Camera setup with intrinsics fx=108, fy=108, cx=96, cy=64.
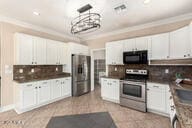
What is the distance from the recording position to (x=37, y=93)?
11.6 feet

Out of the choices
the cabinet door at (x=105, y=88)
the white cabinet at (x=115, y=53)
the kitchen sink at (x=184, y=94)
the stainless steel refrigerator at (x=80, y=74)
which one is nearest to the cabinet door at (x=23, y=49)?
the stainless steel refrigerator at (x=80, y=74)

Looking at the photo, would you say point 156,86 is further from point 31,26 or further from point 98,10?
point 31,26

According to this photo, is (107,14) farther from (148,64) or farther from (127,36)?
(148,64)

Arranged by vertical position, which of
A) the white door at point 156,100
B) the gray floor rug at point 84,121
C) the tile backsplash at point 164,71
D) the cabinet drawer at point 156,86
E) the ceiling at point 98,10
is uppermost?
the ceiling at point 98,10

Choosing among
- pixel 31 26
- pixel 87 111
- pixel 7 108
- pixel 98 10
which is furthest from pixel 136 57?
pixel 7 108

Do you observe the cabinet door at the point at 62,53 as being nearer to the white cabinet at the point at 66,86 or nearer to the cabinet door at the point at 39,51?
the cabinet door at the point at 39,51

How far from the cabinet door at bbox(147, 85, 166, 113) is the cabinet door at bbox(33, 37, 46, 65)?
12.4ft

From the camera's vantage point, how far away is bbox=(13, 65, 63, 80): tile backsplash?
11.9ft

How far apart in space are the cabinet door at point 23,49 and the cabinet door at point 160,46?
405 centimetres

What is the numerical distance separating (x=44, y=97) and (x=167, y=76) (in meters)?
4.18

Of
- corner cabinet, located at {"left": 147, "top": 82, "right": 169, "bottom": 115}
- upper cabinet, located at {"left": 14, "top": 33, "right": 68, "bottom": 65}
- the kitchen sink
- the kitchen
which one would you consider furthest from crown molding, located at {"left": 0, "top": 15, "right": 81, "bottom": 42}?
the kitchen sink

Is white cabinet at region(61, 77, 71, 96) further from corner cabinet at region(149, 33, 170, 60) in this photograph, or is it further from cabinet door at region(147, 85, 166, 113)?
corner cabinet at region(149, 33, 170, 60)

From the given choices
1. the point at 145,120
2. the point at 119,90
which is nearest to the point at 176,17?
the point at 119,90

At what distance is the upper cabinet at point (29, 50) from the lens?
3.39m
